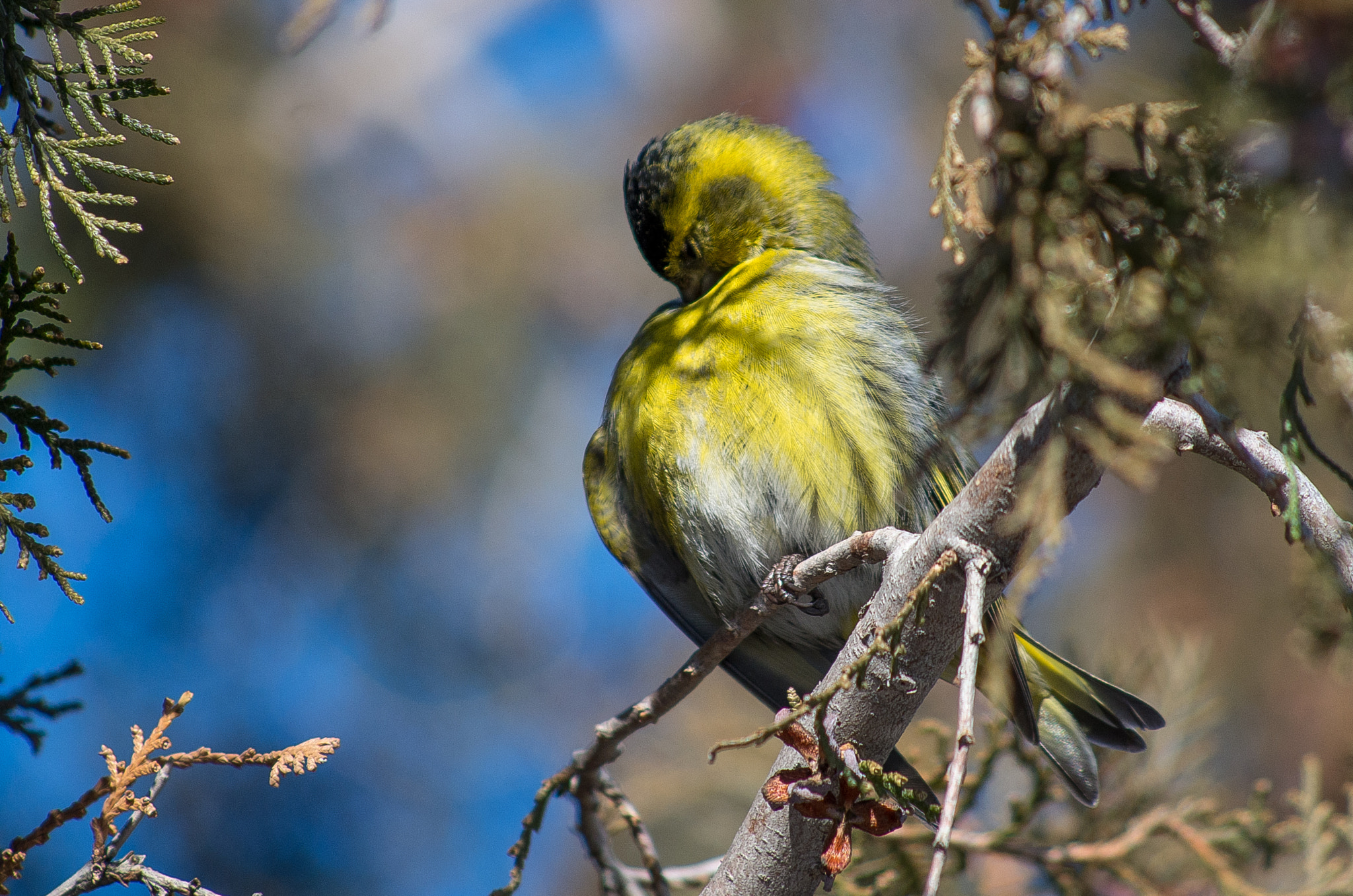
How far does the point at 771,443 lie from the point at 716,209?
34.4 inches

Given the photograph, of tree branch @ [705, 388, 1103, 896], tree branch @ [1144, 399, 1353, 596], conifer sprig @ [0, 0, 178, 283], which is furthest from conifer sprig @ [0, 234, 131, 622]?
tree branch @ [1144, 399, 1353, 596]

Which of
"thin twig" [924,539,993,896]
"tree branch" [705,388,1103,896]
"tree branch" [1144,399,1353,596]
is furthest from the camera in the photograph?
"tree branch" [1144,399,1353,596]

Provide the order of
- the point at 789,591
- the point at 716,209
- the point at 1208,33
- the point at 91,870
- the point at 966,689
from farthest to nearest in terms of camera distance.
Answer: the point at 716,209
the point at 789,591
the point at 91,870
the point at 1208,33
the point at 966,689

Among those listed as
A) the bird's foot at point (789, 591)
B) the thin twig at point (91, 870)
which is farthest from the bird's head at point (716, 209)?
the thin twig at point (91, 870)

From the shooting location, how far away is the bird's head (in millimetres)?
3068

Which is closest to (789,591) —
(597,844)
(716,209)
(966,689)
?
(597,844)

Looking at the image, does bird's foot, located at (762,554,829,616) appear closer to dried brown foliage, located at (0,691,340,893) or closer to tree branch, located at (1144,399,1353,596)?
tree branch, located at (1144,399,1353,596)

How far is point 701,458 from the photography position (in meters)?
2.64

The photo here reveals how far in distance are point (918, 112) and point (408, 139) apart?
346 centimetres

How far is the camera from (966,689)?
1284 millimetres

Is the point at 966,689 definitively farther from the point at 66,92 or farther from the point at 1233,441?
the point at 66,92

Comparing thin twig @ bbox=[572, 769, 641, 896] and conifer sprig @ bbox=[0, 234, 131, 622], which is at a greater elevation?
conifer sprig @ bbox=[0, 234, 131, 622]

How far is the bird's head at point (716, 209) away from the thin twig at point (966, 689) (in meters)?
1.76

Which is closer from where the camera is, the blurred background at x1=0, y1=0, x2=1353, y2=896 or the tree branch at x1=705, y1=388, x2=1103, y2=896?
the tree branch at x1=705, y1=388, x2=1103, y2=896
